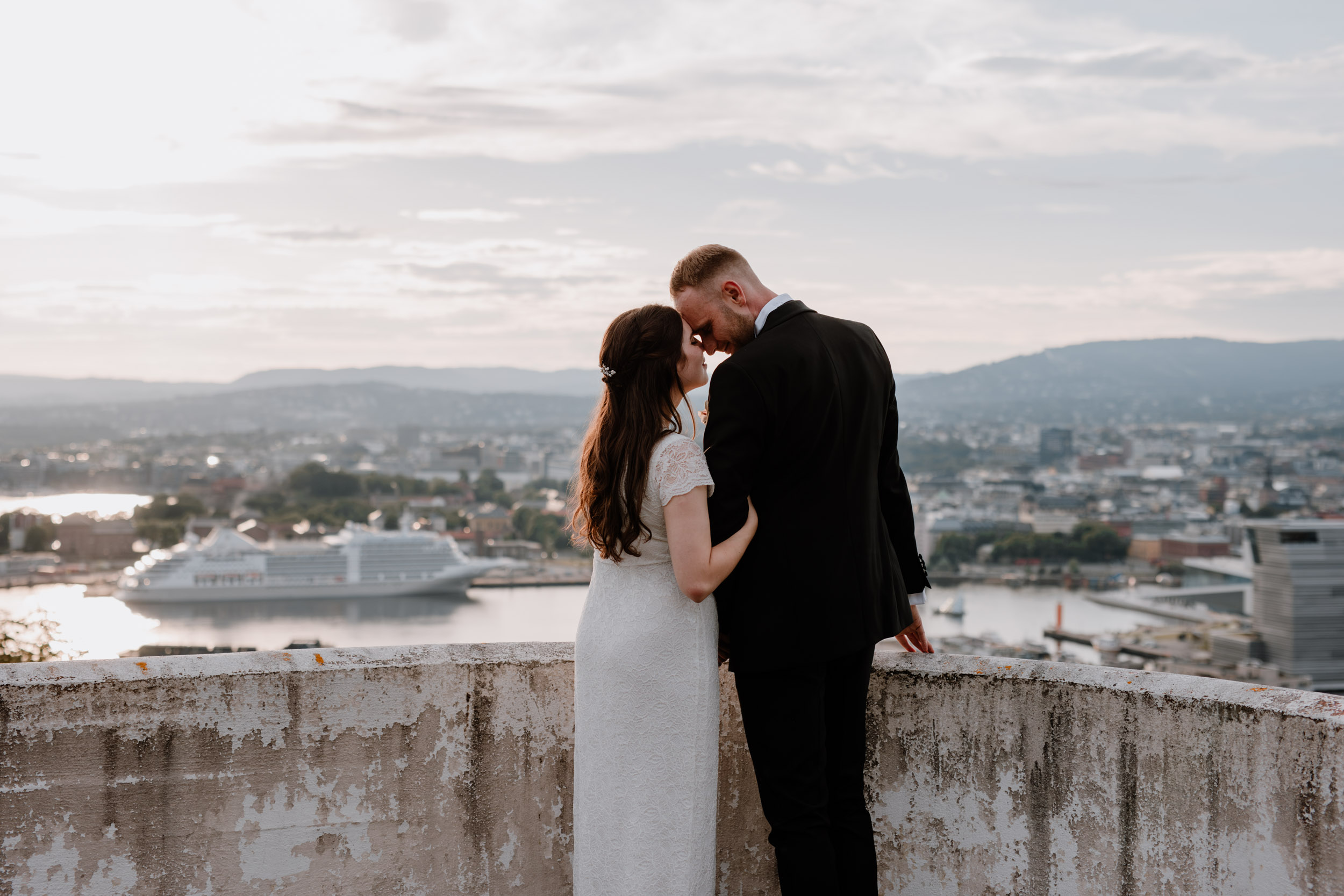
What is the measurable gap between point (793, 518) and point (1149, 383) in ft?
395

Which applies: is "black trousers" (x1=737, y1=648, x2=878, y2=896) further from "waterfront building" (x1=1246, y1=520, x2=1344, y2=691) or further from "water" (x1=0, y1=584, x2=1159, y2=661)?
"waterfront building" (x1=1246, y1=520, x2=1344, y2=691)

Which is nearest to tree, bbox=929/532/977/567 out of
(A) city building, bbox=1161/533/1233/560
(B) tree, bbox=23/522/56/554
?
(A) city building, bbox=1161/533/1233/560

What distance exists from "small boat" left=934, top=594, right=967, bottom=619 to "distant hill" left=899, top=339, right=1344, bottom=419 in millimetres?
49980

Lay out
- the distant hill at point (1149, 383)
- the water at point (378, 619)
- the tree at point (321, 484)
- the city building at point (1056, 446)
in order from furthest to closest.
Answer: the distant hill at point (1149, 383)
the city building at point (1056, 446)
the tree at point (321, 484)
the water at point (378, 619)

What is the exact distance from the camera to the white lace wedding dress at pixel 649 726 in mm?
1449

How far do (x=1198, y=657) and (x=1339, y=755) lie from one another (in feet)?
104

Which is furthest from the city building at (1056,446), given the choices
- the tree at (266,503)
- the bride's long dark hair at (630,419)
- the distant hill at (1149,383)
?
the bride's long dark hair at (630,419)

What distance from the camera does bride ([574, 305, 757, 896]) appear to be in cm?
138

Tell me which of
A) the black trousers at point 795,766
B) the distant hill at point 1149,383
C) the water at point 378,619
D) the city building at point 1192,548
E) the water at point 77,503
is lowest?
the water at point 378,619

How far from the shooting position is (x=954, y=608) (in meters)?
36.1

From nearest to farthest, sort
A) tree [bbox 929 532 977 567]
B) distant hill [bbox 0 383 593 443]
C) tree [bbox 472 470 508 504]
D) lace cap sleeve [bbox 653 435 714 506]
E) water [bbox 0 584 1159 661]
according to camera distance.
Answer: lace cap sleeve [bbox 653 435 714 506]
water [bbox 0 584 1159 661]
tree [bbox 929 532 977 567]
tree [bbox 472 470 508 504]
distant hill [bbox 0 383 593 443]

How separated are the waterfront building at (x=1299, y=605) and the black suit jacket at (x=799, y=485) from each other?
2748cm

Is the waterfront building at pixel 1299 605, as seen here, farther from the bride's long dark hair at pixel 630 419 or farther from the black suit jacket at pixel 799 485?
the bride's long dark hair at pixel 630 419

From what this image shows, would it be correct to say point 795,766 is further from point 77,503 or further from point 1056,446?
point 1056,446
